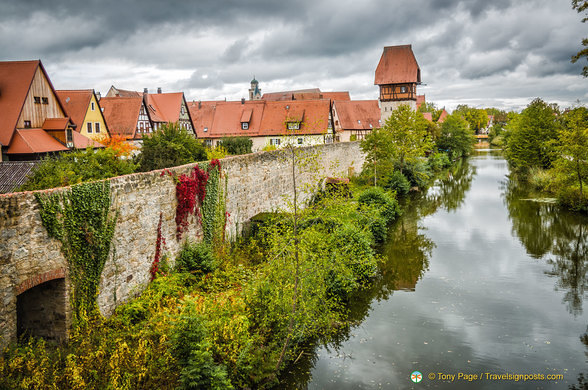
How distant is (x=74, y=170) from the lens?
11773 mm

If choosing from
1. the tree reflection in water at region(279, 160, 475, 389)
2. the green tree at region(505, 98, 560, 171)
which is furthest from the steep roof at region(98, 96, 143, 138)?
the green tree at region(505, 98, 560, 171)

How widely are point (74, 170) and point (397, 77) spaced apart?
130ft

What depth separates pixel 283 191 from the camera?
17.5m

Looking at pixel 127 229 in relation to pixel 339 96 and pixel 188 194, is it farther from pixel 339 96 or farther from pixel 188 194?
pixel 339 96

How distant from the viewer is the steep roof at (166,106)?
4031 cm

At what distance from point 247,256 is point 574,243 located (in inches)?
554

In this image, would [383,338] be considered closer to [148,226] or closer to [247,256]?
[247,256]

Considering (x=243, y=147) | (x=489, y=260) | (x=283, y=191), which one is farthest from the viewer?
(x=243, y=147)

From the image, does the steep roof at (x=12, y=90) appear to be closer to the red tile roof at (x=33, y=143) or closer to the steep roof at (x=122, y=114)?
the red tile roof at (x=33, y=143)

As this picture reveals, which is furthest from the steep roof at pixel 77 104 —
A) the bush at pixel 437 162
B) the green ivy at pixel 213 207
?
the bush at pixel 437 162

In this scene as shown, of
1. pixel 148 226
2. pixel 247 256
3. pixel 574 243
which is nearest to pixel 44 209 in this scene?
pixel 148 226

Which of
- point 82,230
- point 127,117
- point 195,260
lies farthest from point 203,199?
point 127,117

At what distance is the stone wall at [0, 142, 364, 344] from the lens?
6.23 meters

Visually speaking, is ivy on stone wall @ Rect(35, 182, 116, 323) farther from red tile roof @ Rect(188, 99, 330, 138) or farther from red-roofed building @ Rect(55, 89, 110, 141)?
red tile roof @ Rect(188, 99, 330, 138)
